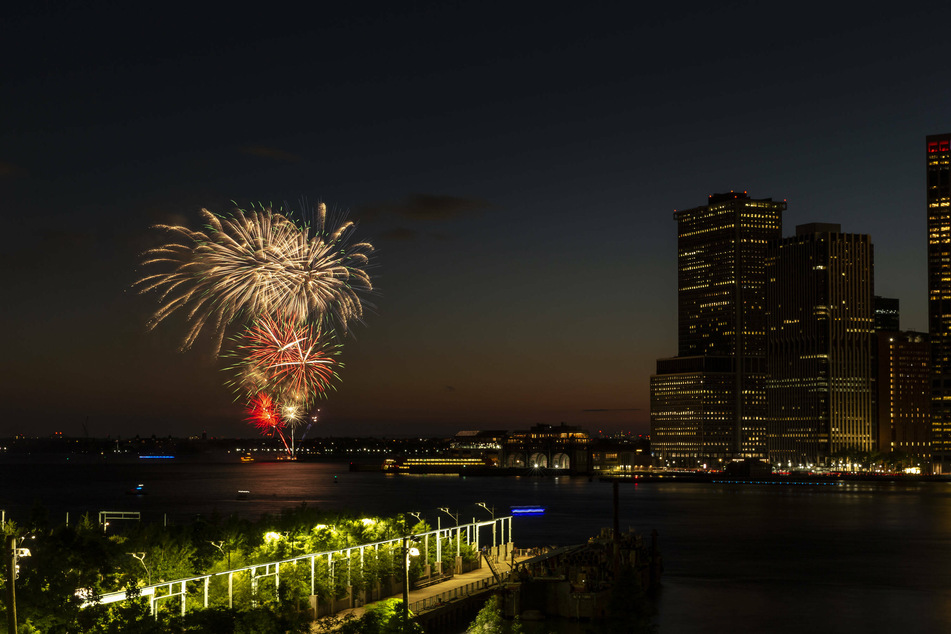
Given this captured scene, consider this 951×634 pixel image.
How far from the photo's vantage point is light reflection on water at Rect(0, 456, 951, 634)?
6912 cm

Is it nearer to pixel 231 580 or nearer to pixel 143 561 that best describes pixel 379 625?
pixel 231 580

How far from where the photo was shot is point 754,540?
4488 inches

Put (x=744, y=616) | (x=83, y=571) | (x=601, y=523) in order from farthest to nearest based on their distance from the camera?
(x=601, y=523), (x=744, y=616), (x=83, y=571)

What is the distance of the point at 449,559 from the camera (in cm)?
6122

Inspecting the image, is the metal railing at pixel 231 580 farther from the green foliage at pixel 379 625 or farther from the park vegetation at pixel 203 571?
the green foliage at pixel 379 625

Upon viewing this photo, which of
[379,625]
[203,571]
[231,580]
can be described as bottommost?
[203,571]

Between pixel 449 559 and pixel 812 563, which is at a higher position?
pixel 449 559

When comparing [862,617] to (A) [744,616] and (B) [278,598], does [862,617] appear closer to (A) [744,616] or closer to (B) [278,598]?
(A) [744,616]

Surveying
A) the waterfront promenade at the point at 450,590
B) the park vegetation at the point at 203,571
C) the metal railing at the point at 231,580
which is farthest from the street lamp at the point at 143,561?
the waterfront promenade at the point at 450,590

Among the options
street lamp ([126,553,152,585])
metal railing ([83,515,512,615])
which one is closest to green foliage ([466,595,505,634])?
metal railing ([83,515,512,615])

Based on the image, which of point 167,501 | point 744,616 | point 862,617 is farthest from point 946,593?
point 167,501

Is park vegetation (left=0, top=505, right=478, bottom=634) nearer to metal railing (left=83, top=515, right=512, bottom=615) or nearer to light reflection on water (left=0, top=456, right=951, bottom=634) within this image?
metal railing (left=83, top=515, right=512, bottom=615)

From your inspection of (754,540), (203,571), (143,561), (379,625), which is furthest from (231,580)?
(754,540)

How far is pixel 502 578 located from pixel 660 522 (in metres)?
78.3
